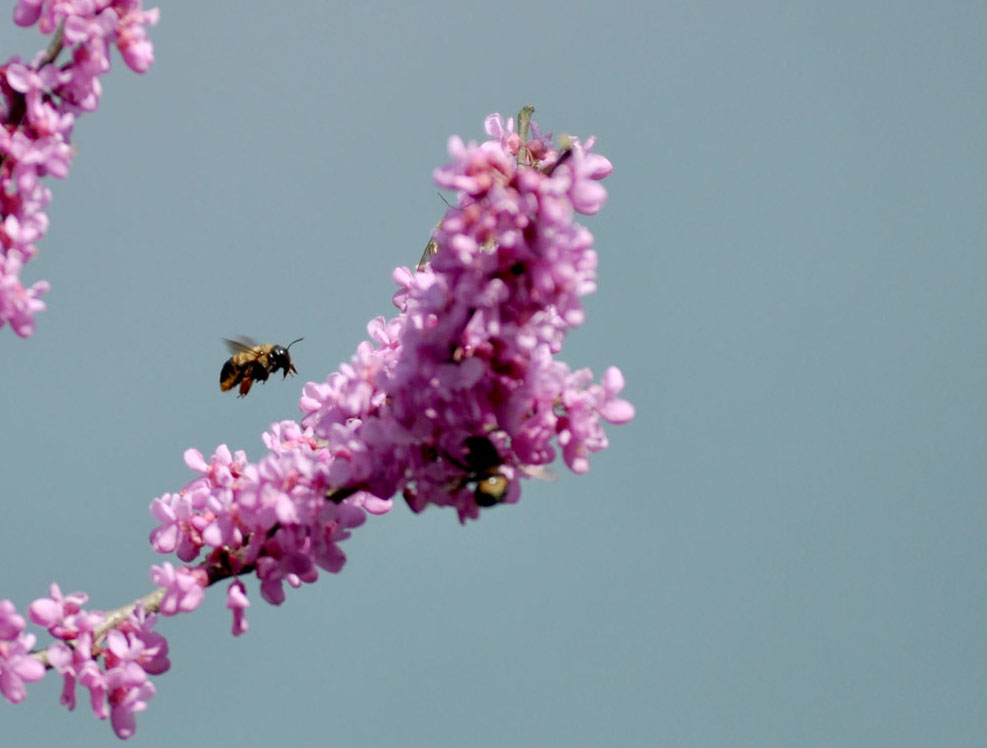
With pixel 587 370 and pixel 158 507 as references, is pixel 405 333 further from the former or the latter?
pixel 158 507

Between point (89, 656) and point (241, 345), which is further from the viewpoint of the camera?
point (241, 345)

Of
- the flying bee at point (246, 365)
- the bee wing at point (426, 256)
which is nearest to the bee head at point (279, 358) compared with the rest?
the flying bee at point (246, 365)

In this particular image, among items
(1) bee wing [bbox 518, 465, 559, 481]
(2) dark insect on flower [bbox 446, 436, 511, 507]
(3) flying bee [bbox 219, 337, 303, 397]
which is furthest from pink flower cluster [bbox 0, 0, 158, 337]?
(3) flying bee [bbox 219, 337, 303, 397]

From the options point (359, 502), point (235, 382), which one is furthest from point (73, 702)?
point (235, 382)

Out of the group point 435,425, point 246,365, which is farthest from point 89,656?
point 246,365

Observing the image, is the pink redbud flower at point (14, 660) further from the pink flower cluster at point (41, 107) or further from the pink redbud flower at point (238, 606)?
the pink flower cluster at point (41, 107)

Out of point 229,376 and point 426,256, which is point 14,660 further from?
point 229,376

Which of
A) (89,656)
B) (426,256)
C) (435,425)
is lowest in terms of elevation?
(89,656)
